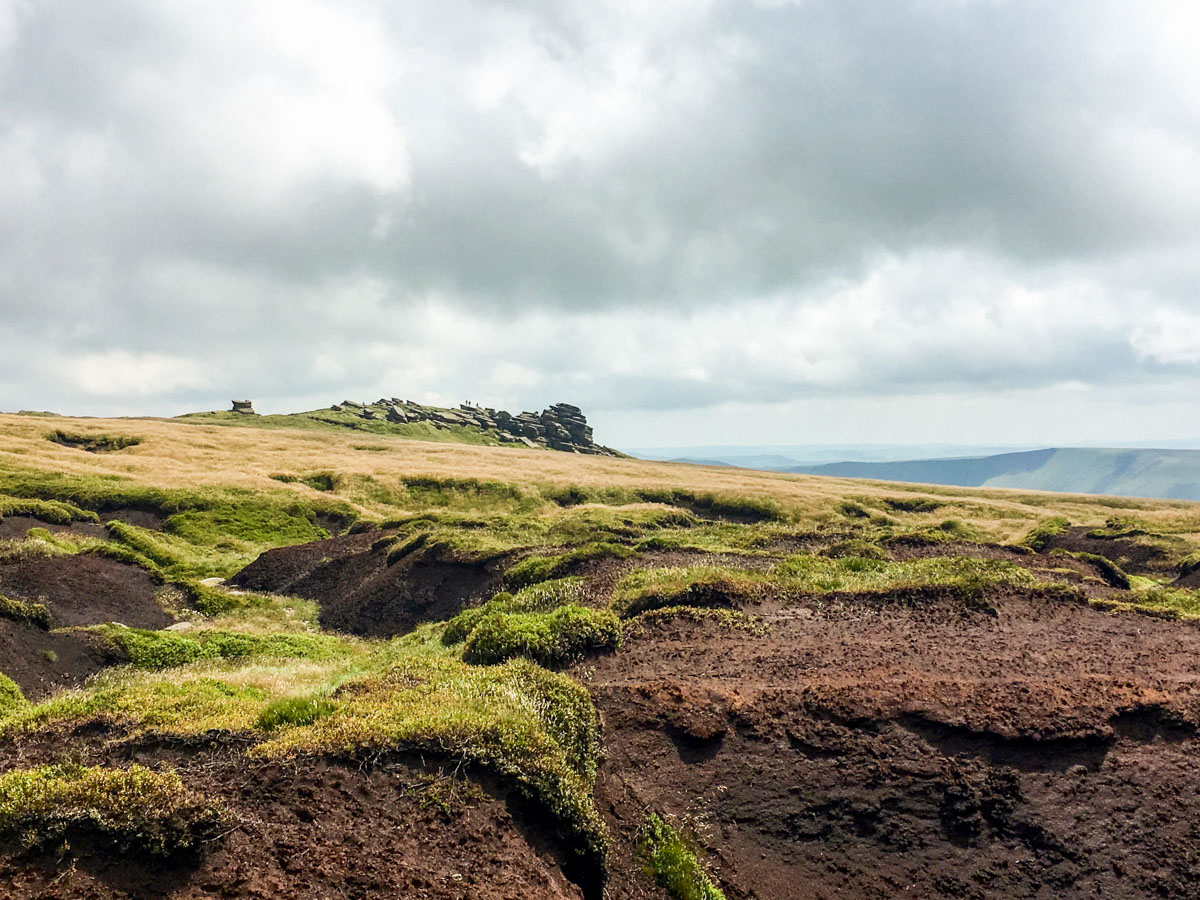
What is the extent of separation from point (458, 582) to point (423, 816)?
22785 millimetres

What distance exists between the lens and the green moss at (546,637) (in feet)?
51.1

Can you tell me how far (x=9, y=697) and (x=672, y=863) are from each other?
1380 cm

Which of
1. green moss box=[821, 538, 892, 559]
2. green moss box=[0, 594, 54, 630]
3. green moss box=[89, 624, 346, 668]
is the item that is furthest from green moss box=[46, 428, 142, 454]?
green moss box=[821, 538, 892, 559]

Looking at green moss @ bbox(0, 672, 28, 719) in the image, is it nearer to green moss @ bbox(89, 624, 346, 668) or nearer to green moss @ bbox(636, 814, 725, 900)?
green moss @ bbox(89, 624, 346, 668)

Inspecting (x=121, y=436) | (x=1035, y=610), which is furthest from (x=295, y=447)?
(x=1035, y=610)

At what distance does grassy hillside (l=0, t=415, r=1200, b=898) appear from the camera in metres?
7.89

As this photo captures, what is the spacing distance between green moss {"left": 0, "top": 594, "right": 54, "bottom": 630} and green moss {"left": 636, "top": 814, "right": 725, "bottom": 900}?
1899 cm

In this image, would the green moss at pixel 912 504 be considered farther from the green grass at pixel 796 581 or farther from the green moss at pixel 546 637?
the green moss at pixel 546 637

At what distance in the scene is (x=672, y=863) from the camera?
380 inches

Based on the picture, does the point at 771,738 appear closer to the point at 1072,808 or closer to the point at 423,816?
the point at 1072,808

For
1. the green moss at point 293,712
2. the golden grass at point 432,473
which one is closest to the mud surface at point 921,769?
the green moss at point 293,712

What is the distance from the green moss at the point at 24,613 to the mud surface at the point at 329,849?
12.7 meters

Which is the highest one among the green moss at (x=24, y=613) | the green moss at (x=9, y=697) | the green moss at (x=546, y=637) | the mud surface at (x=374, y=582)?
the green moss at (x=546, y=637)

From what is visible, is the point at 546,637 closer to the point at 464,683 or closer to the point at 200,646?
the point at 464,683
